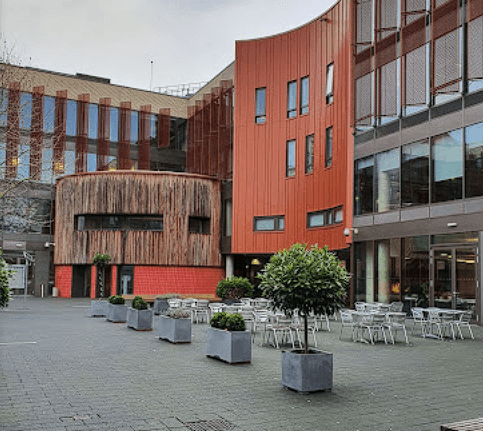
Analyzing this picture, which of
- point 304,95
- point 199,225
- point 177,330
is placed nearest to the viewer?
point 177,330

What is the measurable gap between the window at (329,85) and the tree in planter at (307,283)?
19451 millimetres

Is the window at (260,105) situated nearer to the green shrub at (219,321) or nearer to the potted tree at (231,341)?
the green shrub at (219,321)

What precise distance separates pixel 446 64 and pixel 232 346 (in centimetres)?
1392

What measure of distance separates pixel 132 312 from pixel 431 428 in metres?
11.9

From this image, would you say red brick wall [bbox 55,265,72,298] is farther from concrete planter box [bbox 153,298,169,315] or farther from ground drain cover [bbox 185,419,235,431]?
ground drain cover [bbox 185,419,235,431]

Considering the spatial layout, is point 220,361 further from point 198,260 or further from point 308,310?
point 198,260

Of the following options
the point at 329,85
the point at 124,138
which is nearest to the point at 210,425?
the point at 329,85

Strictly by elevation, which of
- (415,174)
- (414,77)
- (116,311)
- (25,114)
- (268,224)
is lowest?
(116,311)

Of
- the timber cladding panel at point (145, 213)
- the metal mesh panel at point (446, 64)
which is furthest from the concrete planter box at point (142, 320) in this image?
the timber cladding panel at point (145, 213)

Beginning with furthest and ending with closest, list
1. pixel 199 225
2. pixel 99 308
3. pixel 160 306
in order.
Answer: pixel 199 225, pixel 160 306, pixel 99 308

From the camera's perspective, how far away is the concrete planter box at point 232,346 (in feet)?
35.2

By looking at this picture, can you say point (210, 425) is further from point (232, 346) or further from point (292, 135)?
point (292, 135)

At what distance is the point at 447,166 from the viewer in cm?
1967

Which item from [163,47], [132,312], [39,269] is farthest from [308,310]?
[39,269]
